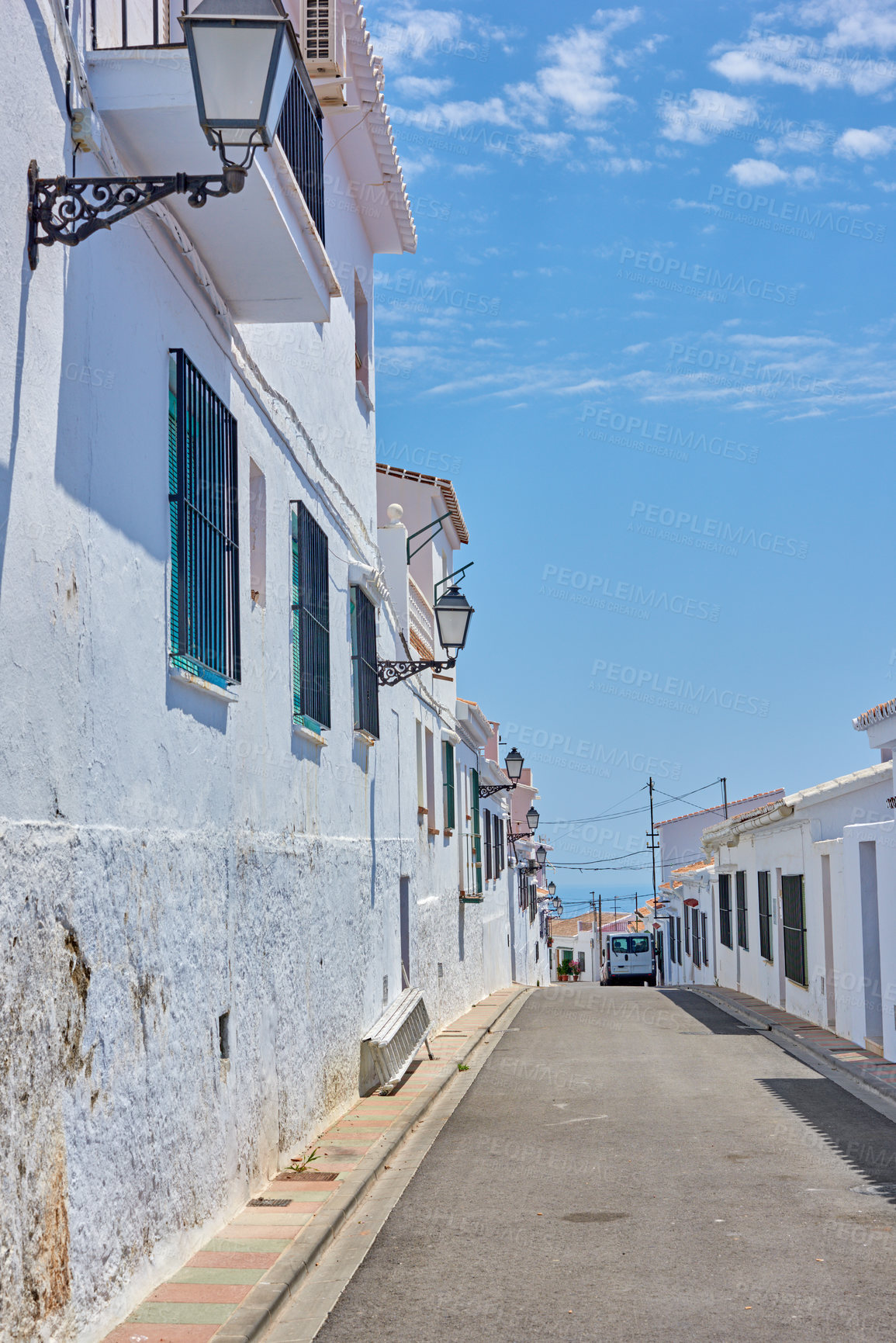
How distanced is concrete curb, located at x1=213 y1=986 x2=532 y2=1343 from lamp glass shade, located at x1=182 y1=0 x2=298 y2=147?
15.1 feet

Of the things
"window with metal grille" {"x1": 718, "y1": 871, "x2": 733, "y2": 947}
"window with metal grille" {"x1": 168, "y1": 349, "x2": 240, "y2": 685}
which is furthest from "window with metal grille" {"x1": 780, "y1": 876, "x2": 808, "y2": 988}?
"window with metal grille" {"x1": 168, "y1": 349, "x2": 240, "y2": 685}

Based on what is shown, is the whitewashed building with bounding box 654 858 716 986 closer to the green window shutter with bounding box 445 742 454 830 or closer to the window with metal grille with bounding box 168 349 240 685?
the green window shutter with bounding box 445 742 454 830

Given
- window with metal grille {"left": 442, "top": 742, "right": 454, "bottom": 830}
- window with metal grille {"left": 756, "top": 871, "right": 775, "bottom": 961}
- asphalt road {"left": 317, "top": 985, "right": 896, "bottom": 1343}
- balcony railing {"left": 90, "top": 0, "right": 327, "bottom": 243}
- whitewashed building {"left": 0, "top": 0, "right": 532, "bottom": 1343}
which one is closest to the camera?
whitewashed building {"left": 0, "top": 0, "right": 532, "bottom": 1343}

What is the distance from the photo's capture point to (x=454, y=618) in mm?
13898

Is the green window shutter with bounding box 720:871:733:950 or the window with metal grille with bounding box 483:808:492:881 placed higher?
Answer: the window with metal grille with bounding box 483:808:492:881

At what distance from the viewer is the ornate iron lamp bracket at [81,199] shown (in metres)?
4.56

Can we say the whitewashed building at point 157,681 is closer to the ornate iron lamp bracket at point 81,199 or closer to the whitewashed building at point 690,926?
the ornate iron lamp bracket at point 81,199

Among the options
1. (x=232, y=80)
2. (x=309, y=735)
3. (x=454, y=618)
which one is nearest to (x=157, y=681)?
(x=232, y=80)

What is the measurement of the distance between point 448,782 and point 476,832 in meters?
4.79

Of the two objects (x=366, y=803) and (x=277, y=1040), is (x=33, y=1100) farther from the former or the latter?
(x=366, y=803)

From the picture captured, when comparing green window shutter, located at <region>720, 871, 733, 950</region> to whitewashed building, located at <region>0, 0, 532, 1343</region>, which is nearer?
whitewashed building, located at <region>0, 0, 532, 1343</region>

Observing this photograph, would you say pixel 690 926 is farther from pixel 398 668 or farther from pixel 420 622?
pixel 398 668

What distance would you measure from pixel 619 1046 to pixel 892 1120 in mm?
5727

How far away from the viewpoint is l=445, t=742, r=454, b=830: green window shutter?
67.4 ft
